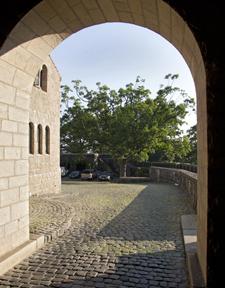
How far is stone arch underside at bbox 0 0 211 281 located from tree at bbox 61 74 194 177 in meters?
18.4

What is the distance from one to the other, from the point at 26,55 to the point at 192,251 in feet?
12.4

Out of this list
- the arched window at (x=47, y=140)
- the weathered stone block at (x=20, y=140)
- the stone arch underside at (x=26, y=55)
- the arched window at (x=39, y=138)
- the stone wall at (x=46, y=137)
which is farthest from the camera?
the arched window at (x=47, y=140)

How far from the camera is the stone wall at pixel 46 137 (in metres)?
11.6

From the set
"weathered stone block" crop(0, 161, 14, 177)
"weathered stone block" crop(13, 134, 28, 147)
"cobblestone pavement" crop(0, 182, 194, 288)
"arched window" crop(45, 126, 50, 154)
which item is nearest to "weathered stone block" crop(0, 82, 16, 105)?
"weathered stone block" crop(13, 134, 28, 147)

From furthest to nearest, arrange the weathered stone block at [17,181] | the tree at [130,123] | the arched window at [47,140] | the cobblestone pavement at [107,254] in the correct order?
the tree at [130,123]
the arched window at [47,140]
the weathered stone block at [17,181]
the cobblestone pavement at [107,254]

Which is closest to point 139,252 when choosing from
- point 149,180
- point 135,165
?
point 149,180

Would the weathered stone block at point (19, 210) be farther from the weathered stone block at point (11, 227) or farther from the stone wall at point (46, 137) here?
the stone wall at point (46, 137)

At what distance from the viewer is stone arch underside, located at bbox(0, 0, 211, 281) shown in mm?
3350

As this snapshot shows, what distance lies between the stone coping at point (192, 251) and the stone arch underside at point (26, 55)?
828mm

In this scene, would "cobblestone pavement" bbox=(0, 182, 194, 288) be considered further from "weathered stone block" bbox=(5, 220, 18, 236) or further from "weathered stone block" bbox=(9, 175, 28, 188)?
"weathered stone block" bbox=(9, 175, 28, 188)

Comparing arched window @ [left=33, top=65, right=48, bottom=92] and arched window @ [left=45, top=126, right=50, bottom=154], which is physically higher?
arched window @ [left=33, top=65, right=48, bottom=92]

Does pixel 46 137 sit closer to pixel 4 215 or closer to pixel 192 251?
pixel 4 215

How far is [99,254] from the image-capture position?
4176 millimetres

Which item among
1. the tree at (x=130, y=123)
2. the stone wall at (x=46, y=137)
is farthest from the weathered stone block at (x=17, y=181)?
the tree at (x=130, y=123)
